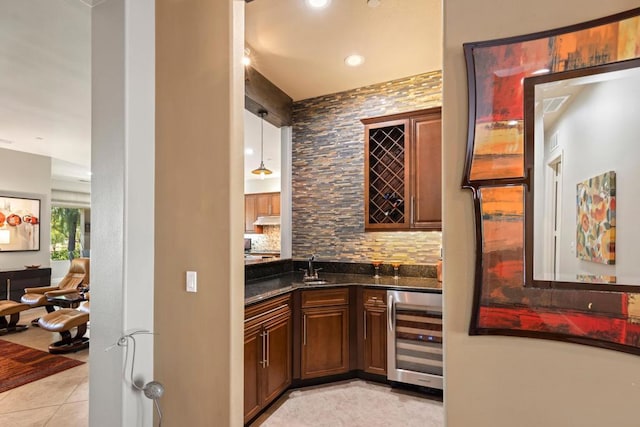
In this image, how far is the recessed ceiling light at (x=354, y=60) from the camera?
2996 millimetres

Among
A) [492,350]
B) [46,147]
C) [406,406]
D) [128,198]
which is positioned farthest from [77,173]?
[492,350]

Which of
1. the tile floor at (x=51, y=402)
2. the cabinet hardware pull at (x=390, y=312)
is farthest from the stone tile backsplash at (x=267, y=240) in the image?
the cabinet hardware pull at (x=390, y=312)

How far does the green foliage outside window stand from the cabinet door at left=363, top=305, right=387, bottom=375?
9.79 meters

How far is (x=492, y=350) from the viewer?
4.36 ft

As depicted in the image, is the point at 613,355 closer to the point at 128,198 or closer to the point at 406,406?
the point at 406,406

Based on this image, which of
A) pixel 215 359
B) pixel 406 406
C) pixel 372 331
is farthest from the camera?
pixel 372 331

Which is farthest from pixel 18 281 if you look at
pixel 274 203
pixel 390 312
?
pixel 390 312

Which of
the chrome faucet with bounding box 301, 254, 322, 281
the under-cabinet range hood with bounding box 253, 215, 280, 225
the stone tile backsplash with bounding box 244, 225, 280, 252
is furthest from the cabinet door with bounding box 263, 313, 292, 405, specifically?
the stone tile backsplash with bounding box 244, 225, 280, 252

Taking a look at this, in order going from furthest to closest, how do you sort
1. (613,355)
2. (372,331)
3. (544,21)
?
(372,331) < (544,21) < (613,355)

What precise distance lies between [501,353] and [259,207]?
7697 mm

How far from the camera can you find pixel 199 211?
181 cm

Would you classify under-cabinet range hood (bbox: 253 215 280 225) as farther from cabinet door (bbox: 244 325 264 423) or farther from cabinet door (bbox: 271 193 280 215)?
cabinet door (bbox: 244 325 264 423)

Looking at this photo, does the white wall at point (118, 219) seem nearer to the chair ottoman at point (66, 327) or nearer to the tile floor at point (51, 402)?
the tile floor at point (51, 402)

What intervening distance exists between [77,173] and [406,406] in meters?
8.96
